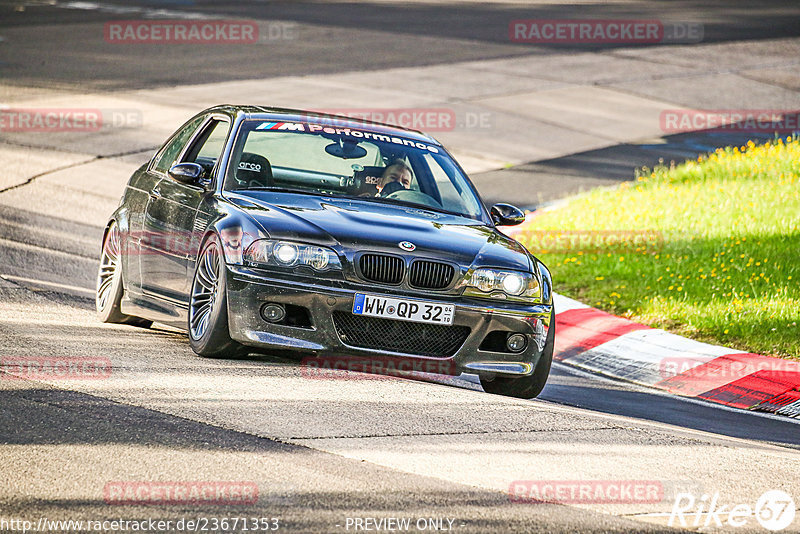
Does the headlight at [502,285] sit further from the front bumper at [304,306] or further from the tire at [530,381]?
the tire at [530,381]

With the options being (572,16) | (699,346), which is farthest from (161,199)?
(572,16)

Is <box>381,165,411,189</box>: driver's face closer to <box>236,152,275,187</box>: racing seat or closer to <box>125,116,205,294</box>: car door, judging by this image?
<box>236,152,275,187</box>: racing seat

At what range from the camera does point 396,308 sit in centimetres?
709

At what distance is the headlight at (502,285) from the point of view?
731cm

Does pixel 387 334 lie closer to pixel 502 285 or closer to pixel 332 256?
pixel 332 256

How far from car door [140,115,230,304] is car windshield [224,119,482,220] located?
26 cm

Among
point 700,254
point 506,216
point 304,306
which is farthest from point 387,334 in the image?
point 700,254

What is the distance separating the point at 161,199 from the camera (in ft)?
28.2

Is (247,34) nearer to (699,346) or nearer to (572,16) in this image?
(572,16)

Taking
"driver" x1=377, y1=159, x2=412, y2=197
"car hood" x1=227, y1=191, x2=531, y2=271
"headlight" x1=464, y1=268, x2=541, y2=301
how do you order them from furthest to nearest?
"driver" x1=377, y1=159, x2=412, y2=197 → "headlight" x1=464, y1=268, x2=541, y2=301 → "car hood" x1=227, y1=191, x2=531, y2=271

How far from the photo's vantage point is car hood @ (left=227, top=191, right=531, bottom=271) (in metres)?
7.18

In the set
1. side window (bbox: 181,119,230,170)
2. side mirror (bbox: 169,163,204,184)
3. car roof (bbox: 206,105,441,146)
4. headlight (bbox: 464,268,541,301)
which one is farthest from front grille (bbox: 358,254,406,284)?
side window (bbox: 181,119,230,170)

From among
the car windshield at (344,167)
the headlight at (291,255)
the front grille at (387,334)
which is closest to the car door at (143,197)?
the car windshield at (344,167)

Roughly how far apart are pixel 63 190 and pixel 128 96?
7.24 meters
